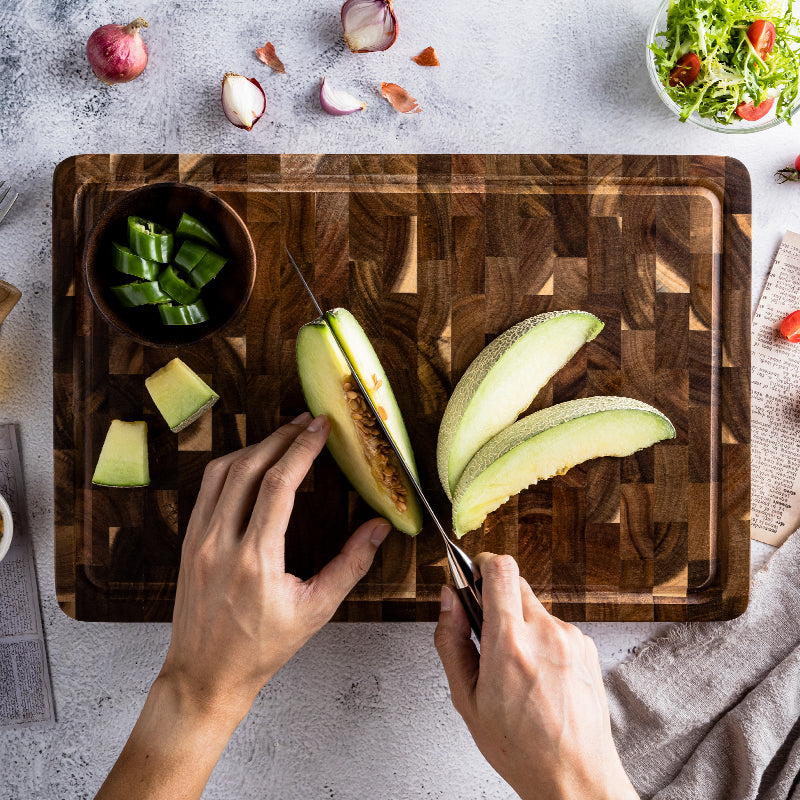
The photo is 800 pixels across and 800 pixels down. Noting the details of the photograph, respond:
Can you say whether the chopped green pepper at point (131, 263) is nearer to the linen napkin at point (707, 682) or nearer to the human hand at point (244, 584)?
the human hand at point (244, 584)

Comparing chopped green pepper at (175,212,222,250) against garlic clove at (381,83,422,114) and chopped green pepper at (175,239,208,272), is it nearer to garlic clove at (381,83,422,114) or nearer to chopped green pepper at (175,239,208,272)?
chopped green pepper at (175,239,208,272)

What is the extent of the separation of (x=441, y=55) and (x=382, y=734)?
53.9 inches

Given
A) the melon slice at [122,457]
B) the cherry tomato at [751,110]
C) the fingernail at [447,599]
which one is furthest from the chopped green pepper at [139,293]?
the cherry tomato at [751,110]

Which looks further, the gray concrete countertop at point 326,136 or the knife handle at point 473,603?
the gray concrete countertop at point 326,136

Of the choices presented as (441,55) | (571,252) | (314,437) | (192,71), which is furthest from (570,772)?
(192,71)

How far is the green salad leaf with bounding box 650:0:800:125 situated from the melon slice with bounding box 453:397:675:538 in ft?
1.91

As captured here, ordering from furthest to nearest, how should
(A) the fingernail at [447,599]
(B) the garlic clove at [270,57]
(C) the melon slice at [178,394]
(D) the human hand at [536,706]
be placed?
(B) the garlic clove at [270,57] < (C) the melon slice at [178,394] < (A) the fingernail at [447,599] < (D) the human hand at [536,706]

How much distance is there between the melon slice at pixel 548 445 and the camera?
1.14 meters

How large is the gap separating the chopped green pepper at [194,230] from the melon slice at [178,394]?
0.22 metres

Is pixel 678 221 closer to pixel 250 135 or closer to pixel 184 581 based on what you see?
pixel 250 135

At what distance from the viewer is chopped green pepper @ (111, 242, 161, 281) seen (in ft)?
3.79

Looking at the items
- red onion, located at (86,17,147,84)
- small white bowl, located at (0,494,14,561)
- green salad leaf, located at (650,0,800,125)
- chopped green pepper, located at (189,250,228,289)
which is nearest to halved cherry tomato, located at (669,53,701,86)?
green salad leaf, located at (650,0,800,125)

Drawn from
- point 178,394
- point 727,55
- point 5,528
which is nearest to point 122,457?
point 178,394

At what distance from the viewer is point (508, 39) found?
1.35 metres
